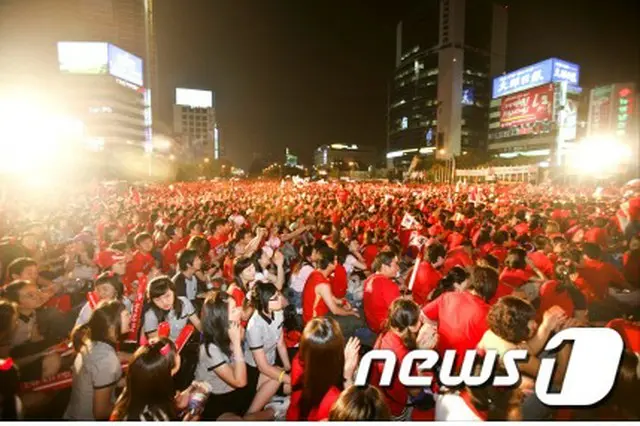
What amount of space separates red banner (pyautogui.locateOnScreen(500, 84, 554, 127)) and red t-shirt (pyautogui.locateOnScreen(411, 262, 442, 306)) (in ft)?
162

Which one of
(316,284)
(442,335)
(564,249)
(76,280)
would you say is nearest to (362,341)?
(316,284)

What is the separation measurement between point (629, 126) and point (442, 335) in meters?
61.2

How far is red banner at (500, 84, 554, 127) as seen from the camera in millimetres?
47906

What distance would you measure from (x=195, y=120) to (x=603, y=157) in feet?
556

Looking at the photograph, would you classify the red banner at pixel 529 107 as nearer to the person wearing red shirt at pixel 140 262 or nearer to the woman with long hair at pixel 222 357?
the person wearing red shirt at pixel 140 262

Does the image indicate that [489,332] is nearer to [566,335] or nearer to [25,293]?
A: [566,335]

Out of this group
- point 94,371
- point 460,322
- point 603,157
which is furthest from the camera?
point 603,157

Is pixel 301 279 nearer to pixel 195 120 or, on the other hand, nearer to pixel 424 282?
pixel 424 282

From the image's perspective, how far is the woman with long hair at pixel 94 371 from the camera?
3.48 m

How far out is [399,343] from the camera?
3814 mm

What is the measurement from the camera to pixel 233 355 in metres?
3.98

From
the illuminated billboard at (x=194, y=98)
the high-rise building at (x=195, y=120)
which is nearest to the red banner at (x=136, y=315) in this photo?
the high-rise building at (x=195, y=120)

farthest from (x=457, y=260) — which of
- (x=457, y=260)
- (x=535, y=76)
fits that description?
(x=535, y=76)

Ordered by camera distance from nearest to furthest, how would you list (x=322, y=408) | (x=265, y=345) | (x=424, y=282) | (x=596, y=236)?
(x=322, y=408), (x=265, y=345), (x=424, y=282), (x=596, y=236)
